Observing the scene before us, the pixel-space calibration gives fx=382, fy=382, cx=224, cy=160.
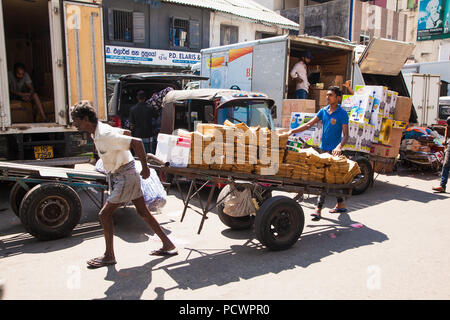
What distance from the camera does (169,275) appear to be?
12.7 ft

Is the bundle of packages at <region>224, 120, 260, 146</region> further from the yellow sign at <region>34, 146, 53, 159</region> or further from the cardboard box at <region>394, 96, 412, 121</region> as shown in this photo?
the cardboard box at <region>394, 96, 412, 121</region>

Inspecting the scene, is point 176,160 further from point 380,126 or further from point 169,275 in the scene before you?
point 380,126

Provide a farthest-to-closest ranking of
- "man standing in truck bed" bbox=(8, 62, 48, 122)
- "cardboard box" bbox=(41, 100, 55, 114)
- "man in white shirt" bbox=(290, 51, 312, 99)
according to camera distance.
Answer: "man in white shirt" bbox=(290, 51, 312, 99) < "cardboard box" bbox=(41, 100, 55, 114) < "man standing in truck bed" bbox=(8, 62, 48, 122)

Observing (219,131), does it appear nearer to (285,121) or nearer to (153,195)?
(153,195)

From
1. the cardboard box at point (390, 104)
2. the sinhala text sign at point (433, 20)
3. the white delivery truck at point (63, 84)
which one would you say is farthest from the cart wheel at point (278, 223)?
the sinhala text sign at point (433, 20)

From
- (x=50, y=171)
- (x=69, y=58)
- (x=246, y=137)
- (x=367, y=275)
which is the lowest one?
(x=367, y=275)

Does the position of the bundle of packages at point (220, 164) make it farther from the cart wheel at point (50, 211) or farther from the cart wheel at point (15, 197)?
the cart wheel at point (15, 197)

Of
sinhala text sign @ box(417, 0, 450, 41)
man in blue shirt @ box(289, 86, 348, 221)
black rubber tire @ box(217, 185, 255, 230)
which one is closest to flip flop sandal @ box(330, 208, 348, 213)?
man in blue shirt @ box(289, 86, 348, 221)

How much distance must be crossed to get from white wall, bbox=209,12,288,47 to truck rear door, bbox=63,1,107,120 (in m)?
15.5

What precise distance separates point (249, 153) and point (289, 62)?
271 inches

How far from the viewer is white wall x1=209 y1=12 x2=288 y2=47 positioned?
2138cm

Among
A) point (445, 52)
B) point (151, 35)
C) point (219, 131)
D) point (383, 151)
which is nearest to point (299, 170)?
point (219, 131)
